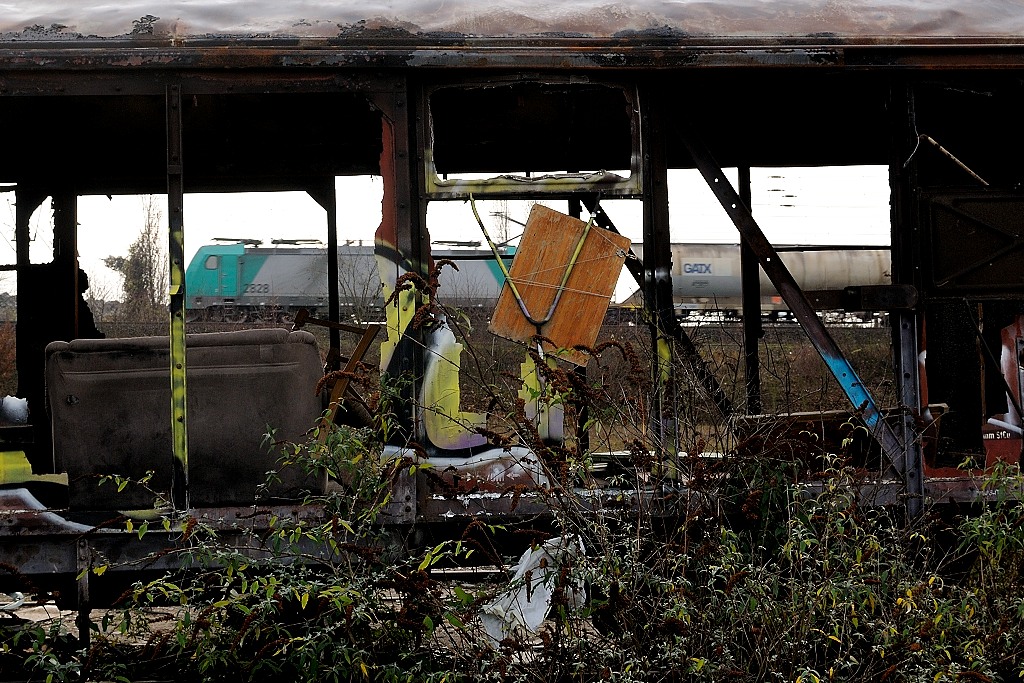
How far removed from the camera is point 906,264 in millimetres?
4965

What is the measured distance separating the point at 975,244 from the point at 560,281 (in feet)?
7.14

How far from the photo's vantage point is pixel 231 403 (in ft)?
15.8

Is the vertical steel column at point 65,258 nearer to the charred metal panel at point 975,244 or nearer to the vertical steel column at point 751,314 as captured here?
the vertical steel column at point 751,314

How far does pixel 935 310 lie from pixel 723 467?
10.9ft

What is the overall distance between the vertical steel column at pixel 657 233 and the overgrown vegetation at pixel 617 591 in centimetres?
16

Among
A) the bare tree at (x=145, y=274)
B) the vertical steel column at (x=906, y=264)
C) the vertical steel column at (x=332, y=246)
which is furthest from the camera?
the bare tree at (x=145, y=274)

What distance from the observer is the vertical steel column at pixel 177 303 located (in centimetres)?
450

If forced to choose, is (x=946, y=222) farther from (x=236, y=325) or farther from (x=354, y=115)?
(x=236, y=325)

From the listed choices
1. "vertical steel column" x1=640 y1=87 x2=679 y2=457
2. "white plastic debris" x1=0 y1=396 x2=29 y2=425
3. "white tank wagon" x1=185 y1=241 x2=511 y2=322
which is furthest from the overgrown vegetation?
"white tank wagon" x1=185 y1=241 x2=511 y2=322

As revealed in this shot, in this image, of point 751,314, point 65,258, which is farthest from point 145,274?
point 751,314

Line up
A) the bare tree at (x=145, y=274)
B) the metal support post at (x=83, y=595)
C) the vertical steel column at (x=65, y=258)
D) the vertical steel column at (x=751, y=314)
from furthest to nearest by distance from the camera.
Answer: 1. the bare tree at (x=145, y=274)
2. the vertical steel column at (x=65, y=258)
3. the vertical steel column at (x=751, y=314)
4. the metal support post at (x=83, y=595)

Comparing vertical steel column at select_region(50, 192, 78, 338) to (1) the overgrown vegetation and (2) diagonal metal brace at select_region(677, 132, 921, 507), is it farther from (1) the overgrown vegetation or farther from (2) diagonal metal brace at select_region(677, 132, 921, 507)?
(2) diagonal metal brace at select_region(677, 132, 921, 507)

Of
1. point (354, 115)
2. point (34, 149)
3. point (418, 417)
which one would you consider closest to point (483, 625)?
point (418, 417)

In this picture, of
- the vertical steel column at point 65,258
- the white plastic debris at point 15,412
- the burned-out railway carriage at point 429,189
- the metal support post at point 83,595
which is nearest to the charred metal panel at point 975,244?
the burned-out railway carriage at point 429,189
